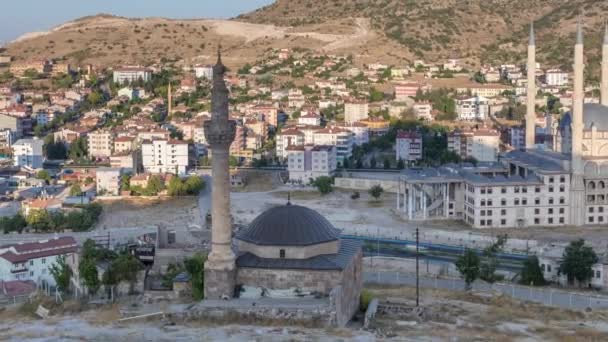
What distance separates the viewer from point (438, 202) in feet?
103

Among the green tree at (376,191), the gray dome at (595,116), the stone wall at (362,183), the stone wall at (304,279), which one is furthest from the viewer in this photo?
the stone wall at (362,183)

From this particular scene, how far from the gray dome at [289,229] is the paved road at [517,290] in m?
3.97

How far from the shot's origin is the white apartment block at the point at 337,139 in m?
44.1

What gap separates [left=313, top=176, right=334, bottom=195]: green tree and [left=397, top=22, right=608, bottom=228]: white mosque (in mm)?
5073

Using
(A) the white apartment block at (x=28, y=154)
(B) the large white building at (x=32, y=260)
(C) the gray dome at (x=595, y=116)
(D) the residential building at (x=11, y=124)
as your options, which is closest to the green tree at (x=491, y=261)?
(C) the gray dome at (x=595, y=116)

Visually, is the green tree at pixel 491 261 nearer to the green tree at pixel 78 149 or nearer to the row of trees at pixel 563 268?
the row of trees at pixel 563 268

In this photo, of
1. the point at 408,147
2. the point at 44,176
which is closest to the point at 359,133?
the point at 408,147

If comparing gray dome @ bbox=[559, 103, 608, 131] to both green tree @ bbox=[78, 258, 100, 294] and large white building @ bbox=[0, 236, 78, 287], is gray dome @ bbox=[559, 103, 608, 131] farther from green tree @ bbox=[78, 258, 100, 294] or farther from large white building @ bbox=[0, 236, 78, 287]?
green tree @ bbox=[78, 258, 100, 294]

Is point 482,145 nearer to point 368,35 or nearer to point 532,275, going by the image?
point 532,275

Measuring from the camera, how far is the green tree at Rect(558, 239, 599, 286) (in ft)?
70.3

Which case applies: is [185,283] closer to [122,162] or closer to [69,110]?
[122,162]

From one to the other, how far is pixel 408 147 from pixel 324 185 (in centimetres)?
800

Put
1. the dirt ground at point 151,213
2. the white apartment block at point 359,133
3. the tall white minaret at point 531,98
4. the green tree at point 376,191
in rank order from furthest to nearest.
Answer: the white apartment block at point 359,133 < the green tree at point 376,191 < the tall white minaret at point 531,98 < the dirt ground at point 151,213

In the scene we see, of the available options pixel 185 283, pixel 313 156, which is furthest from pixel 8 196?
pixel 185 283
